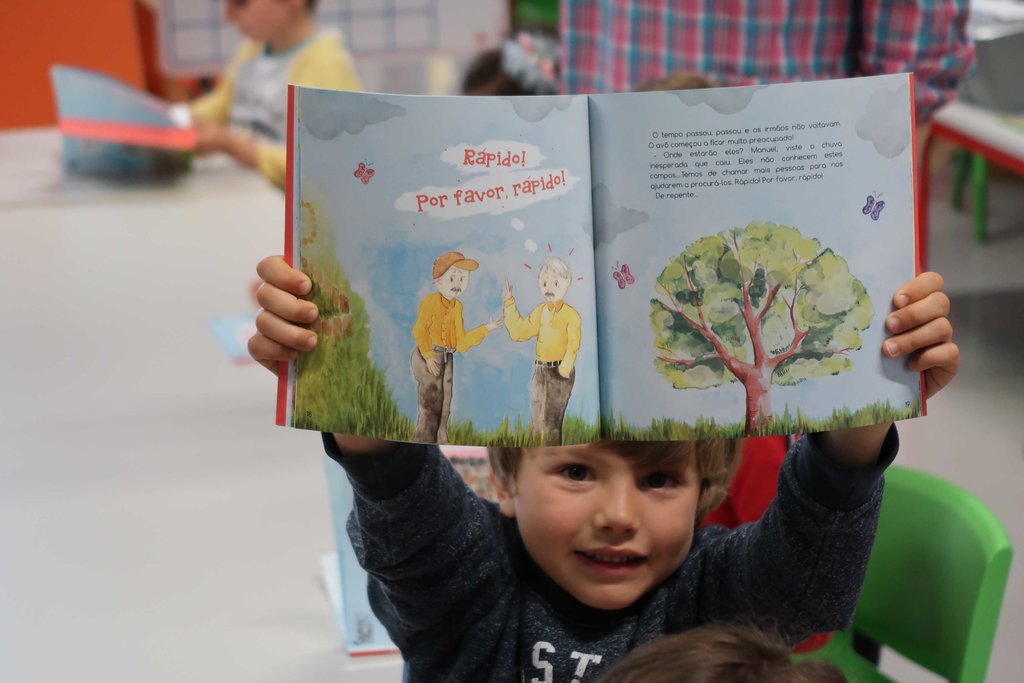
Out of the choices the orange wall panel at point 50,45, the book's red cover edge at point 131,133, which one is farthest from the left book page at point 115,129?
the orange wall panel at point 50,45

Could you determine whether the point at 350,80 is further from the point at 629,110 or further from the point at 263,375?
the point at 629,110

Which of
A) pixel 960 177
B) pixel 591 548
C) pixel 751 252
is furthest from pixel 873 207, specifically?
pixel 960 177

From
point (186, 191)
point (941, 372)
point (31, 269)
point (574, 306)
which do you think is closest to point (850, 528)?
point (941, 372)

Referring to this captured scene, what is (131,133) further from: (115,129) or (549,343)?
(549,343)

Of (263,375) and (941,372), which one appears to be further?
(263,375)

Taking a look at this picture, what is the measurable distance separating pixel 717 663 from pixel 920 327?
0.80 ft

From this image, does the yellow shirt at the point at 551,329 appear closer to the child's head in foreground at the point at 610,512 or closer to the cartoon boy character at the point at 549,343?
the cartoon boy character at the point at 549,343

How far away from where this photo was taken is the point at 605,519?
899 millimetres

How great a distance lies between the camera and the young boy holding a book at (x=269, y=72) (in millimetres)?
2539

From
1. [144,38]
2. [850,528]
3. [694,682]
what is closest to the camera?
[694,682]

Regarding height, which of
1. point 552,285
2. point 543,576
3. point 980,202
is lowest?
point 980,202

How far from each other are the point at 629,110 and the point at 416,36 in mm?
2149

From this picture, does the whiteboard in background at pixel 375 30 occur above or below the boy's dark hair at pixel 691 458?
above

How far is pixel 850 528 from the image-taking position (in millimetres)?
883
